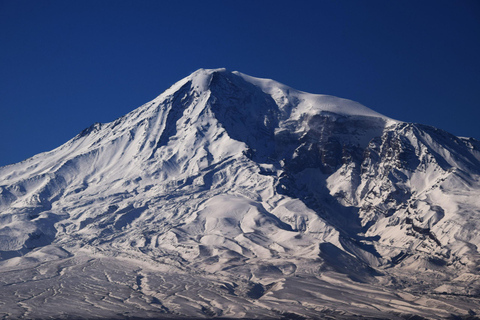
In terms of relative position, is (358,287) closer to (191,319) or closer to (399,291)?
(399,291)

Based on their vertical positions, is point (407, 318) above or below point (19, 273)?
below

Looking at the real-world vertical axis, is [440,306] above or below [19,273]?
below

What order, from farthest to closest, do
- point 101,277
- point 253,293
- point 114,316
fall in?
1. point 101,277
2. point 253,293
3. point 114,316

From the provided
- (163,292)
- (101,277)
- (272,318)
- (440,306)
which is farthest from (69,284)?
(440,306)

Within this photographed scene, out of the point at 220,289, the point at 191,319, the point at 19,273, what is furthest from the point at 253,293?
the point at 19,273

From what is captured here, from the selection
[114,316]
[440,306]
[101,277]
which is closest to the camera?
[114,316]

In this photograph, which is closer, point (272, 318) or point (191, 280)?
point (272, 318)

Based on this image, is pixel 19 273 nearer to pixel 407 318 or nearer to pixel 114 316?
pixel 114 316

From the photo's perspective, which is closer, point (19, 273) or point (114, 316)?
point (114, 316)

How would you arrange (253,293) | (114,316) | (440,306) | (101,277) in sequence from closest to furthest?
1. (114,316)
2. (440,306)
3. (253,293)
4. (101,277)
